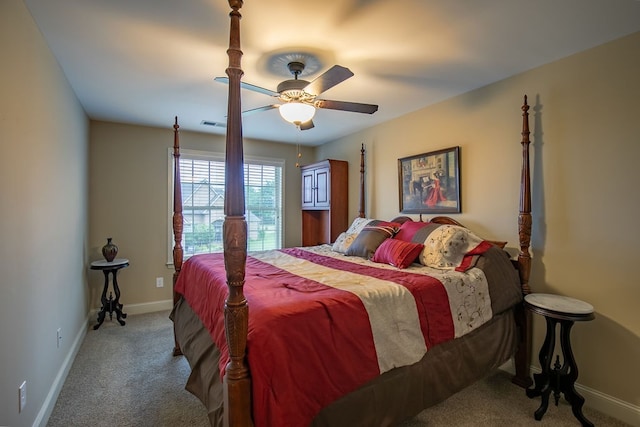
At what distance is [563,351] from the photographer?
2068mm

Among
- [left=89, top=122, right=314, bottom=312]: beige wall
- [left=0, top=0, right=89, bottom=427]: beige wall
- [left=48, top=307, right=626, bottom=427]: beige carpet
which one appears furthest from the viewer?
[left=89, top=122, right=314, bottom=312]: beige wall

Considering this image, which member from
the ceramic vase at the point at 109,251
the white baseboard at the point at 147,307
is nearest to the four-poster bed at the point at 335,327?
the ceramic vase at the point at 109,251

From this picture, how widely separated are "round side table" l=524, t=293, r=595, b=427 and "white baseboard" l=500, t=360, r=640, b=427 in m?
0.21

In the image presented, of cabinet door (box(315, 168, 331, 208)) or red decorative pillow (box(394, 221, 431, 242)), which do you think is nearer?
red decorative pillow (box(394, 221, 431, 242))

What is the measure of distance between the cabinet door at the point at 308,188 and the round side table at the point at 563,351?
3.21m

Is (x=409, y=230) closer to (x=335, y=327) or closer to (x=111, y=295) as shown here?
(x=335, y=327)

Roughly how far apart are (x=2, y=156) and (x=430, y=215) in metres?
3.28

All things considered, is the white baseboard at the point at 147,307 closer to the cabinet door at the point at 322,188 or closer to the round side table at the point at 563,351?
the cabinet door at the point at 322,188

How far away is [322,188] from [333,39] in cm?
265

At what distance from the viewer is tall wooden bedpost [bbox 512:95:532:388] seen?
237 centimetres

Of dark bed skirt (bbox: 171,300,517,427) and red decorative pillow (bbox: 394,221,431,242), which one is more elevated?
red decorative pillow (bbox: 394,221,431,242)

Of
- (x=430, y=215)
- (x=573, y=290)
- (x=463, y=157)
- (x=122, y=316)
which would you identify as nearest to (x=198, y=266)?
(x=122, y=316)

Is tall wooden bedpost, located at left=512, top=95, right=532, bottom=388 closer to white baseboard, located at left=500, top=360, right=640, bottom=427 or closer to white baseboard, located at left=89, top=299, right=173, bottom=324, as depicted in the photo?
white baseboard, located at left=500, top=360, right=640, bottom=427

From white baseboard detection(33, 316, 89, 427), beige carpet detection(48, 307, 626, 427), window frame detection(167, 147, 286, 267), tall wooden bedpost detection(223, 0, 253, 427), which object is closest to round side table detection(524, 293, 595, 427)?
beige carpet detection(48, 307, 626, 427)
